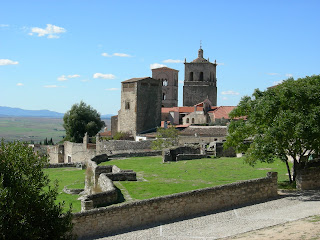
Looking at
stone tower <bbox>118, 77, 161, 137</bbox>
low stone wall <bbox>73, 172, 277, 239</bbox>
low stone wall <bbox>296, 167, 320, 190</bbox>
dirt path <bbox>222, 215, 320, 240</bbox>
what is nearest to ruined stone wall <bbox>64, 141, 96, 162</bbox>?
stone tower <bbox>118, 77, 161, 137</bbox>

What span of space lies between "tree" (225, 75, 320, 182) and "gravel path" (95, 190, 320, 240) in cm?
218

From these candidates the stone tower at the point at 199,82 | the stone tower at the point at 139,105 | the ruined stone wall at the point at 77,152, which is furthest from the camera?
the stone tower at the point at 199,82

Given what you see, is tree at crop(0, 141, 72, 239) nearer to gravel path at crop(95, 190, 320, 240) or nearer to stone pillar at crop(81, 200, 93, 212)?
stone pillar at crop(81, 200, 93, 212)

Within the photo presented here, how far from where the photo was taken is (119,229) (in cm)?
1639

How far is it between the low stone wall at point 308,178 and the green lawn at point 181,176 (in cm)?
139

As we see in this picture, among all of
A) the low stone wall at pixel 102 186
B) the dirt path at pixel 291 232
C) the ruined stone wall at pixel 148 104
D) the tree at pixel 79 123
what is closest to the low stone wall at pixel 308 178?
the dirt path at pixel 291 232

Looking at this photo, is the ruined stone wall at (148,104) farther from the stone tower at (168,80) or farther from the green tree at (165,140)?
the stone tower at (168,80)

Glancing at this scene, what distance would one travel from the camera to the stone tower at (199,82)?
88750 millimetres

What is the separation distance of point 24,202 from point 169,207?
654cm

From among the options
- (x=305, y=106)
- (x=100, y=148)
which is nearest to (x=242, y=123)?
(x=305, y=106)

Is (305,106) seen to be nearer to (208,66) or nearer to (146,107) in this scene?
(146,107)

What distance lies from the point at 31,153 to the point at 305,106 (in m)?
12.2

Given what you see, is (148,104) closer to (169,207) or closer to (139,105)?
(139,105)

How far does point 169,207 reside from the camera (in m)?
17.5
